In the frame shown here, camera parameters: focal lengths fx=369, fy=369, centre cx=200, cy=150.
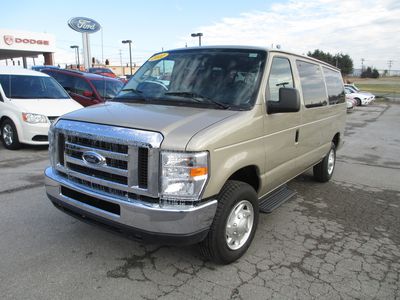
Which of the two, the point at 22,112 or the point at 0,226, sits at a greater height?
the point at 22,112

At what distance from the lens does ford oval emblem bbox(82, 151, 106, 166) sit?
10.3ft

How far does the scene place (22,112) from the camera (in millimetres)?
8281

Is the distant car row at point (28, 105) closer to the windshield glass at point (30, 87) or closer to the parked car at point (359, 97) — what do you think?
the windshield glass at point (30, 87)

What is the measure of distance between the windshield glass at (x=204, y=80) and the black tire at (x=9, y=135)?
16.8 ft

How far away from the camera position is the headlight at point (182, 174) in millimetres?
2895

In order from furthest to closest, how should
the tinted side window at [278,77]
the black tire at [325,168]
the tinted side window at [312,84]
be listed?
the black tire at [325,168] → the tinted side window at [312,84] → the tinted side window at [278,77]

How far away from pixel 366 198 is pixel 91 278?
4427 millimetres

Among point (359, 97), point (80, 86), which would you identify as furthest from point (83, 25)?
point (359, 97)

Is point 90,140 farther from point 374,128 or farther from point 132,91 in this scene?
point 374,128

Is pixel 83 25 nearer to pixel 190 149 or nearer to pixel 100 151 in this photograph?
pixel 100 151

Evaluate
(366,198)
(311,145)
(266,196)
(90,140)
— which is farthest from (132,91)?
(366,198)

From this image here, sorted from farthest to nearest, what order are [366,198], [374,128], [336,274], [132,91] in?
1. [374,128]
2. [366,198]
3. [132,91]
4. [336,274]

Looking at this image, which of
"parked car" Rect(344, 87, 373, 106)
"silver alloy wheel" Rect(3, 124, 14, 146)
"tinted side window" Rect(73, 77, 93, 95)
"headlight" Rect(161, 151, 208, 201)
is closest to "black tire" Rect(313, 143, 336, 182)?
"headlight" Rect(161, 151, 208, 201)

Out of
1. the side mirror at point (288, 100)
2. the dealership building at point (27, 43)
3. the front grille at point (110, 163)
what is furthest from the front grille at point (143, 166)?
the dealership building at point (27, 43)
